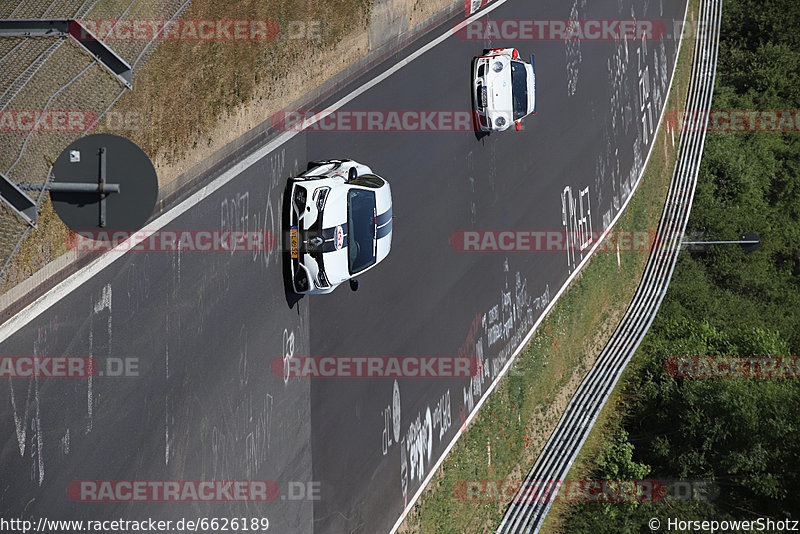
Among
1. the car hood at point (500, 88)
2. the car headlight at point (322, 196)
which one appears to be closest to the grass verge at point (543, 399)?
the car hood at point (500, 88)

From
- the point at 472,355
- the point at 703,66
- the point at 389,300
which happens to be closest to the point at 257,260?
the point at 389,300

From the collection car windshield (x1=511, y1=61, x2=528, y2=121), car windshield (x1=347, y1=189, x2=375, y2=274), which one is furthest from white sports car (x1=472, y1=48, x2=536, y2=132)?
car windshield (x1=347, y1=189, x2=375, y2=274)

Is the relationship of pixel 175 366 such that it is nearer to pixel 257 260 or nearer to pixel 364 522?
pixel 257 260

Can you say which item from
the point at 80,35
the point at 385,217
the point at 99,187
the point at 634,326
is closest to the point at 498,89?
the point at 385,217

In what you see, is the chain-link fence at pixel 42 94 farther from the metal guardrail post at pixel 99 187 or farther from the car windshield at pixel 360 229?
the car windshield at pixel 360 229

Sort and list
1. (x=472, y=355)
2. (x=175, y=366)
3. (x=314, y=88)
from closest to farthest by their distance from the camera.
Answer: (x=175, y=366) < (x=314, y=88) < (x=472, y=355)

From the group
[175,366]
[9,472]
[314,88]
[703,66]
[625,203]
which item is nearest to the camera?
[9,472]

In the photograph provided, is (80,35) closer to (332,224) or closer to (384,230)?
(332,224)
